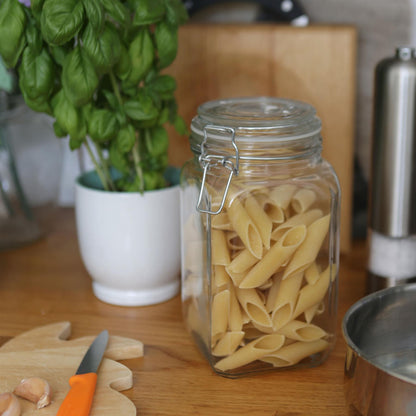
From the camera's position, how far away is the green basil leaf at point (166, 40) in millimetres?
719

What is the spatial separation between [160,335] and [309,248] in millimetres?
220

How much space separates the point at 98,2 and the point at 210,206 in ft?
0.75

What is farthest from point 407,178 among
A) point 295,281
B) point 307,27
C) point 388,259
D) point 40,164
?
point 40,164

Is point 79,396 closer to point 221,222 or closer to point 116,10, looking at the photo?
point 221,222

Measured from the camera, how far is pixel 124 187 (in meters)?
0.81

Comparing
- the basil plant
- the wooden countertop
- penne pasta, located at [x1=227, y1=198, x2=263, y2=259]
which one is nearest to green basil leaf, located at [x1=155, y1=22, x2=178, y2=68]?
the basil plant

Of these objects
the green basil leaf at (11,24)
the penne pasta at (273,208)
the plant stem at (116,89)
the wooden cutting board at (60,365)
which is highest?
the green basil leaf at (11,24)

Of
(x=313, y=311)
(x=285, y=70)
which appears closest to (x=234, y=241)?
(x=313, y=311)

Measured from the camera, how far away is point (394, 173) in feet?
2.44

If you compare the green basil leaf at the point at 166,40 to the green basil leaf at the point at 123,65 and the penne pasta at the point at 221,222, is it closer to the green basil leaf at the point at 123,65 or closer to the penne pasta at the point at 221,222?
the green basil leaf at the point at 123,65

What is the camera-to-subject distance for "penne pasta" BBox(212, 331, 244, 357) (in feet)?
2.11

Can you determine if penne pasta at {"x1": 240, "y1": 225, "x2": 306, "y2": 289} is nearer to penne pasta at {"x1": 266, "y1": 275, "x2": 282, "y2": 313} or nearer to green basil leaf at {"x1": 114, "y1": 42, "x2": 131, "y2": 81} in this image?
penne pasta at {"x1": 266, "y1": 275, "x2": 282, "y2": 313}

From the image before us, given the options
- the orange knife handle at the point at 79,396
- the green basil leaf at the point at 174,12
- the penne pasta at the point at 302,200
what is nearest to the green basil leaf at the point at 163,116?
the green basil leaf at the point at 174,12

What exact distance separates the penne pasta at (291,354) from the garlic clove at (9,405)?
0.24 meters
